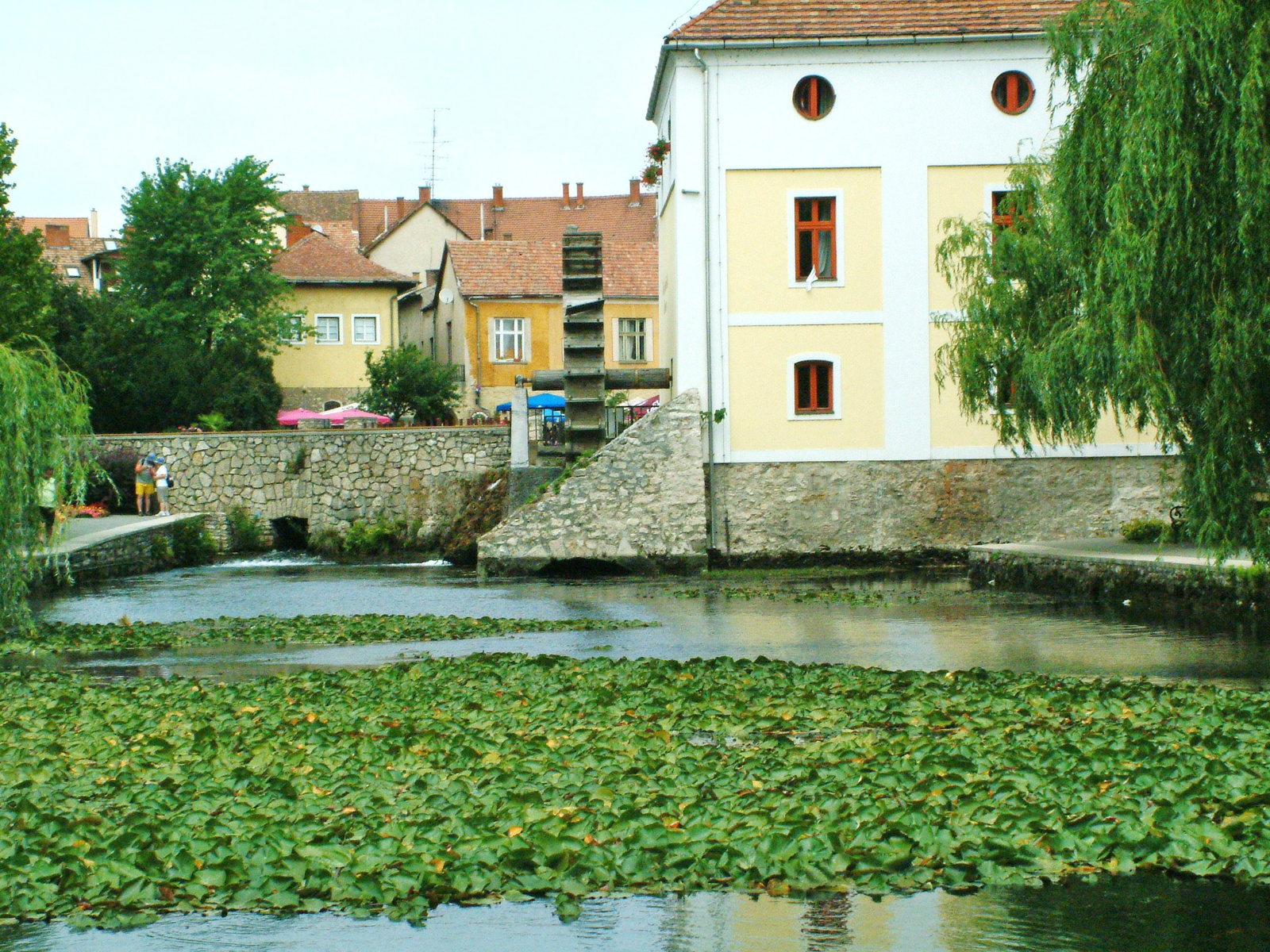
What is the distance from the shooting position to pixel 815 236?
28.0 m

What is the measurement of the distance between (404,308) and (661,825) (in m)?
63.0

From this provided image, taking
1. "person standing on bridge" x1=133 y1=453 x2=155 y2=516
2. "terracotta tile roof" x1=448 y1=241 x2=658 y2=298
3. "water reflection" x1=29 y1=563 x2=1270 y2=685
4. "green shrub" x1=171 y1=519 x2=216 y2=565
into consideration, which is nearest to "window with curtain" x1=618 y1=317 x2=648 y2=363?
"terracotta tile roof" x1=448 y1=241 x2=658 y2=298

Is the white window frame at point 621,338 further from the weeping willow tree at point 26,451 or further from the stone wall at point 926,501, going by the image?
the weeping willow tree at point 26,451

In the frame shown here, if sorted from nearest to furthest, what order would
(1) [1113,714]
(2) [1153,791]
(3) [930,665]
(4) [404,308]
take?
(2) [1153,791], (1) [1113,714], (3) [930,665], (4) [404,308]

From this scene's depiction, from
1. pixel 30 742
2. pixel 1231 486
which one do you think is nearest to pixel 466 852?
pixel 30 742

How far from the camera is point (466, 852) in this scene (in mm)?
5766

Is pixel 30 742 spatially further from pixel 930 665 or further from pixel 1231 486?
pixel 1231 486

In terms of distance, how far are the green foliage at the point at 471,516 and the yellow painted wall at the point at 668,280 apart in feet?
16.4

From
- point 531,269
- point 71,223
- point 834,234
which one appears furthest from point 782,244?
point 71,223

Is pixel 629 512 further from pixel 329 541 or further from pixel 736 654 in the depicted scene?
pixel 736 654

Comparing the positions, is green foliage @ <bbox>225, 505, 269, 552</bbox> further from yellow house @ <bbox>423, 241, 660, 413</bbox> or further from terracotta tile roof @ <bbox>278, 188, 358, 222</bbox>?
terracotta tile roof @ <bbox>278, 188, 358, 222</bbox>

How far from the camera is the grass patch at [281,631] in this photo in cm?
1446

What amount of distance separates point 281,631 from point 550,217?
67.2 m

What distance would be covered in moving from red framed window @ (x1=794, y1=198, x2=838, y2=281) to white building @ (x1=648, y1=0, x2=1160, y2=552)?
5 cm
